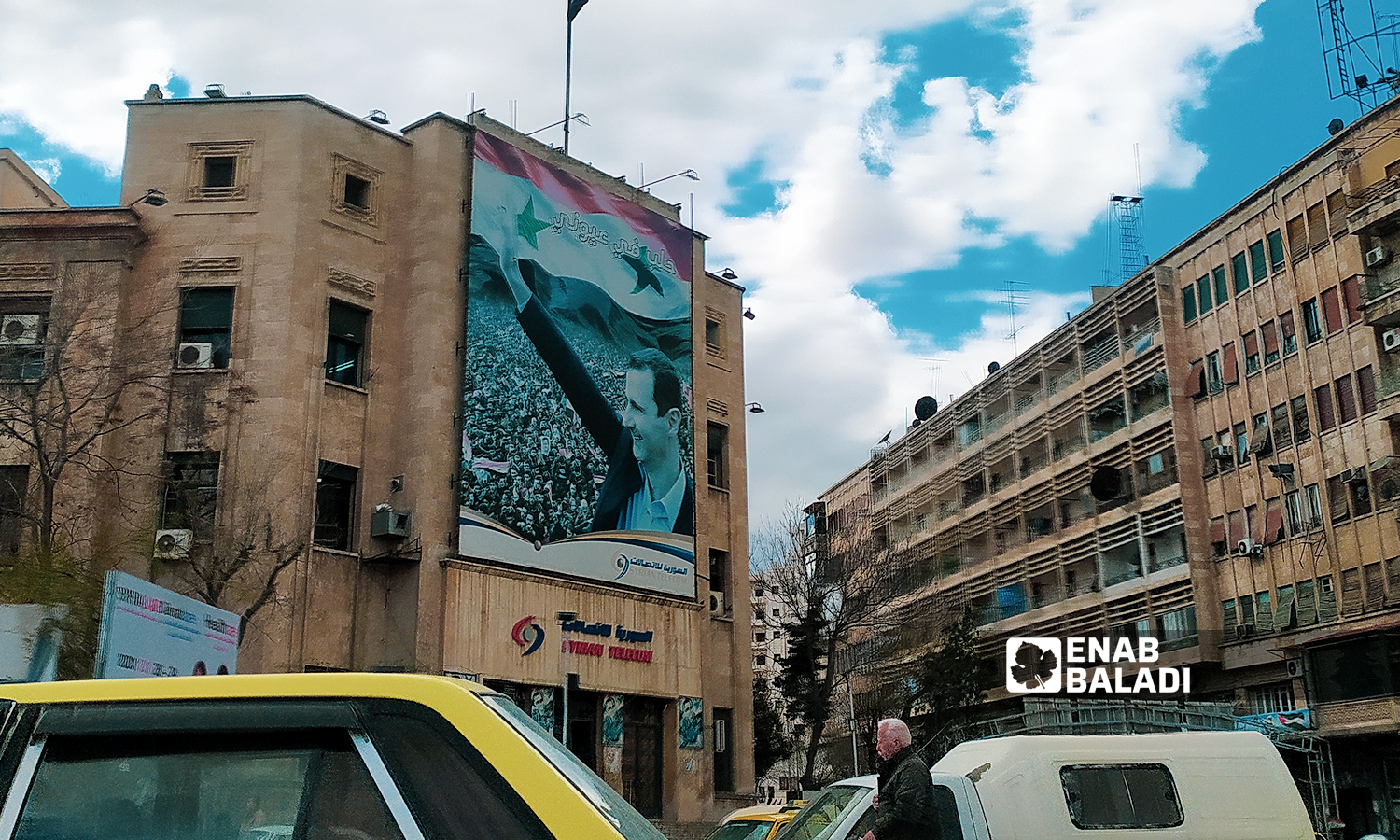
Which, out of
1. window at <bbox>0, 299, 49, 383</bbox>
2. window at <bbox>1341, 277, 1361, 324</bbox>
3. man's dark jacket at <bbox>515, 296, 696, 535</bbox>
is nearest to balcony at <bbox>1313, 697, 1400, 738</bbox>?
window at <bbox>1341, 277, 1361, 324</bbox>

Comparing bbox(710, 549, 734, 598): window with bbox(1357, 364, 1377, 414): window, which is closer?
bbox(710, 549, 734, 598): window

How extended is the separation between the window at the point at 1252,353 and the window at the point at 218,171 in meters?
30.8

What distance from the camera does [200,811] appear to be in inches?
107

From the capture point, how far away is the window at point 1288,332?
39469mm

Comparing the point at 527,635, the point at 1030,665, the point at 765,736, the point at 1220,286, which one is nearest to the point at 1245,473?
the point at 1220,286

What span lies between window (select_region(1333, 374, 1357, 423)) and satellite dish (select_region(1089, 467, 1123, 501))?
36.1 feet

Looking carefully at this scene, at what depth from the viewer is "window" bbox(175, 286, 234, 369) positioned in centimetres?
2655

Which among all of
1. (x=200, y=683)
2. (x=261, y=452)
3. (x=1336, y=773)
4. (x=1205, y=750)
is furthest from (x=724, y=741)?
(x=200, y=683)

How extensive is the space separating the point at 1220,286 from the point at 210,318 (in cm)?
3218

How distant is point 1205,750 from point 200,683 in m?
7.94

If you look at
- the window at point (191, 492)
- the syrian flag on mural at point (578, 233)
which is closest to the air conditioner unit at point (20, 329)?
the window at point (191, 492)

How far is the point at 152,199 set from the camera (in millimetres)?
26266

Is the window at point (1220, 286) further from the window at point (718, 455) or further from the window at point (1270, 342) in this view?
the window at point (718, 455)

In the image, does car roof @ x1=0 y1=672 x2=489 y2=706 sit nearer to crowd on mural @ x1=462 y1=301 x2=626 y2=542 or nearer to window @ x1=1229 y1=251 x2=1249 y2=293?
crowd on mural @ x1=462 y1=301 x2=626 y2=542
